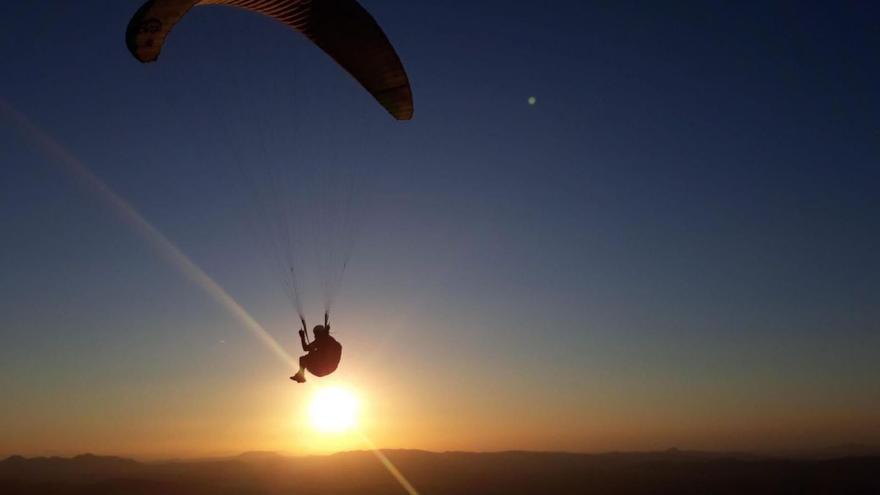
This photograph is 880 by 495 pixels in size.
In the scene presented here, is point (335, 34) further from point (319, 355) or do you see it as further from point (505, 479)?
point (505, 479)

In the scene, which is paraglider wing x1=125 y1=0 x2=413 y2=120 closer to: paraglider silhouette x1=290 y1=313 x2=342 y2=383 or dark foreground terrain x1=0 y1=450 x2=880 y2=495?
paraglider silhouette x1=290 y1=313 x2=342 y2=383


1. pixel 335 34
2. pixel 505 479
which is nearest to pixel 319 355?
pixel 335 34

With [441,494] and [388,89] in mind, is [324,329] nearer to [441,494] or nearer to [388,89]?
[388,89]

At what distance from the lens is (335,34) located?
50.3 ft

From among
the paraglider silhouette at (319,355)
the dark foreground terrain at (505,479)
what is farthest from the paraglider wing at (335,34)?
the dark foreground terrain at (505,479)

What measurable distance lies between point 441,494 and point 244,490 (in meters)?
36.1

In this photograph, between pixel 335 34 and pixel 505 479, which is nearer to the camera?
pixel 335 34

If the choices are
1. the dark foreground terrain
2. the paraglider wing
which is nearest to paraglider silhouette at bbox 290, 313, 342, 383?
the paraglider wing

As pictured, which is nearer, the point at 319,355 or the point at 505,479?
the point at 319,355

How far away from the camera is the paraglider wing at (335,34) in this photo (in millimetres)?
13297

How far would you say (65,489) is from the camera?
113 m

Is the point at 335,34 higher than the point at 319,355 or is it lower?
higher

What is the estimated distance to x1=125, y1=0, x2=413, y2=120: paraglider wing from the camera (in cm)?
1330

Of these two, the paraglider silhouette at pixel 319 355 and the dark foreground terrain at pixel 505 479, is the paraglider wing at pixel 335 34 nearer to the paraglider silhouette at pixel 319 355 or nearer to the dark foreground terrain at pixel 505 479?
the paraglider silhouette at pixel 319 355
